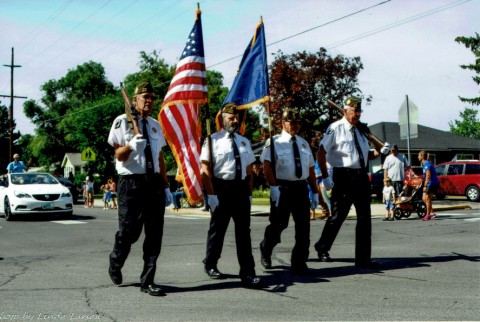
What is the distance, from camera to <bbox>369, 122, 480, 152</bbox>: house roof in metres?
45.3

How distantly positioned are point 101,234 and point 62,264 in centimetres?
433

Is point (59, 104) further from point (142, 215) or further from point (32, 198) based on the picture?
point (142, 215)

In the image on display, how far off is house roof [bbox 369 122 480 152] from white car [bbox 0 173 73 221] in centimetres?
3201

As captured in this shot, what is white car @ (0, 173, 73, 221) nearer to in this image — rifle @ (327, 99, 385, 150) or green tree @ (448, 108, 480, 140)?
rifle @ (327, 99, 385, 150)

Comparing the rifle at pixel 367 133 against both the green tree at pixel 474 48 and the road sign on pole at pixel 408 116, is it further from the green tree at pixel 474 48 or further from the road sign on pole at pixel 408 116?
the green tree at pixel 474 48

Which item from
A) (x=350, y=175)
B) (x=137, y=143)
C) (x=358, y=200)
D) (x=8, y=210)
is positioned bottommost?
(x=8, y=210)

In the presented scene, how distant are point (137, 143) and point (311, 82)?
26437 millimetres

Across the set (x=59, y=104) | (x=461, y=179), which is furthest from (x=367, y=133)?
(x=59, y=104)

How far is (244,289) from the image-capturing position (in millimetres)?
5883

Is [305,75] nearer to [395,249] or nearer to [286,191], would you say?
[395,249]

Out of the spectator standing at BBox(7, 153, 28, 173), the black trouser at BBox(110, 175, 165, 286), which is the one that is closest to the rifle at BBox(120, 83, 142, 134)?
the black trouser at BBox(110, 175, 165, 286)

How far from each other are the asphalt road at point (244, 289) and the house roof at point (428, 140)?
36337 millimetres

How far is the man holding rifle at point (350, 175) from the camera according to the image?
717cm

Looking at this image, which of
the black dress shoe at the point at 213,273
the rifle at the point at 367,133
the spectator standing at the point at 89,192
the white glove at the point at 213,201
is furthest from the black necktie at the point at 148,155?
the spectator standing at the point at 89,192
